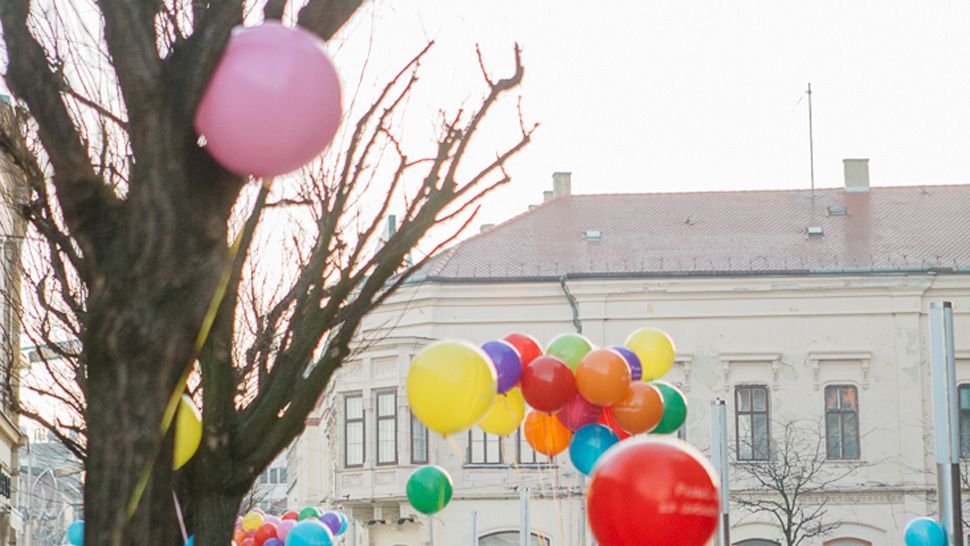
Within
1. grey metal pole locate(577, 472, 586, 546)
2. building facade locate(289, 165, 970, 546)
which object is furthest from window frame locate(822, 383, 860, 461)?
grey metal pole locate(577, 472, 586, 546)

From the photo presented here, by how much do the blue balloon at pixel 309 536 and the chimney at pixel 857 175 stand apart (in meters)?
28.6

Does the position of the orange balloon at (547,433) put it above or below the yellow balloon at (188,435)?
above

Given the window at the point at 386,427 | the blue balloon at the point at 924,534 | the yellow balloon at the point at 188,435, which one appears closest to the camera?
the yellow balloon at the point at 188,435

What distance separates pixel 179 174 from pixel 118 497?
1.18 m

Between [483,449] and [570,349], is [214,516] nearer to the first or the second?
[570,349]

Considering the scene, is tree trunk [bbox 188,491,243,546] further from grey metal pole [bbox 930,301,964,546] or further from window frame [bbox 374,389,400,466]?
window frame [bbox 374,389,400,466]

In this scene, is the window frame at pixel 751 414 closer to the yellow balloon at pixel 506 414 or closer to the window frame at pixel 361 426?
the window frame at pixel 361 426

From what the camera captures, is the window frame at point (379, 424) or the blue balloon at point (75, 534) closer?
the blue balloon at point (75, 534)

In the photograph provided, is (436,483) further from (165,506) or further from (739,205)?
(739,205)

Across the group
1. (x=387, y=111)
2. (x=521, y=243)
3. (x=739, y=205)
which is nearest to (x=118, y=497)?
(x=387, y=111)

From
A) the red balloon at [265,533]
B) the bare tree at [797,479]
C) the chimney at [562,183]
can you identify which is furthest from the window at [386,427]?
the red balloon at [265,533]

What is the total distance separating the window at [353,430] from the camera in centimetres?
3853

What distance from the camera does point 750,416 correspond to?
123 ft

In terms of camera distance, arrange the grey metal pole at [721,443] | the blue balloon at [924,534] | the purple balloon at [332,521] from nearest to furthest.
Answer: the blue balloon at [924,534] → the grey metal pole at [721,443] → the purple balloon at [332,521]
